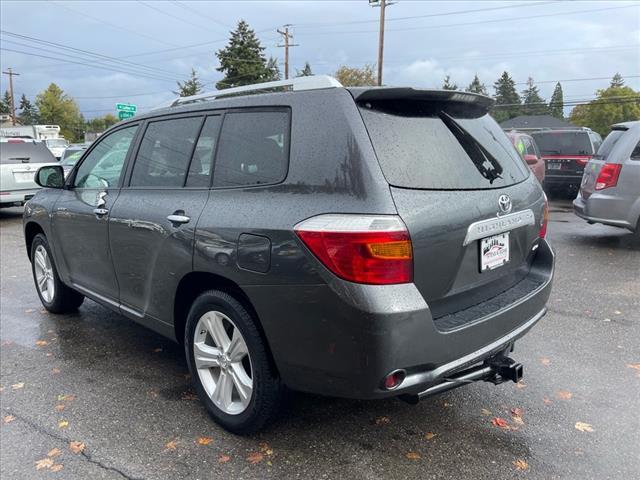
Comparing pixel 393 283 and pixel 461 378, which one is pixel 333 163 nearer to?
pixel 393 283

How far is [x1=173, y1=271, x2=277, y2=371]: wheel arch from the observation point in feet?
9.09

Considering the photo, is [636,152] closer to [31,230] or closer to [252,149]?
[252,149]

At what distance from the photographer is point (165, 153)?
3588 mm

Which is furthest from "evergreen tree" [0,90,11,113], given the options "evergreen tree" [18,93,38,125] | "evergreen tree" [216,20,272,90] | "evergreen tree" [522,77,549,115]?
"evergreen tree" [522,77,549,115]

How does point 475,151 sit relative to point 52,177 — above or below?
above

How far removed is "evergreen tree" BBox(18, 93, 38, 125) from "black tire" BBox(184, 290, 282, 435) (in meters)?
108

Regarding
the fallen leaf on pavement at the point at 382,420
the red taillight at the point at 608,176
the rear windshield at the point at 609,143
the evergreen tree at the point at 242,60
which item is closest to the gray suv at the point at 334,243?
the fallen leaf on pavement at the point at 382,420

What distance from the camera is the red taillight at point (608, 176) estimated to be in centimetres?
740

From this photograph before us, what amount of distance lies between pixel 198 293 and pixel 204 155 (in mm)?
819

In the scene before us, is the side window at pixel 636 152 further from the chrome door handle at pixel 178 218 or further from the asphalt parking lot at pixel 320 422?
the chrome door handle at pixel 178 218

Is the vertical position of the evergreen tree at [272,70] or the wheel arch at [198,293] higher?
the evergreen tree at [272,70]

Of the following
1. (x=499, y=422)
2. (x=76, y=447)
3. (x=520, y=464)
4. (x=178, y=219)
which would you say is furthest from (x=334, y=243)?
(x=76, y=447)

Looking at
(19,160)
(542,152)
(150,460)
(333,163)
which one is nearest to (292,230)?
(333,163)

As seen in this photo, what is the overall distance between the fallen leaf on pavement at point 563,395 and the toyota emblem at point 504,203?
4.47ft
